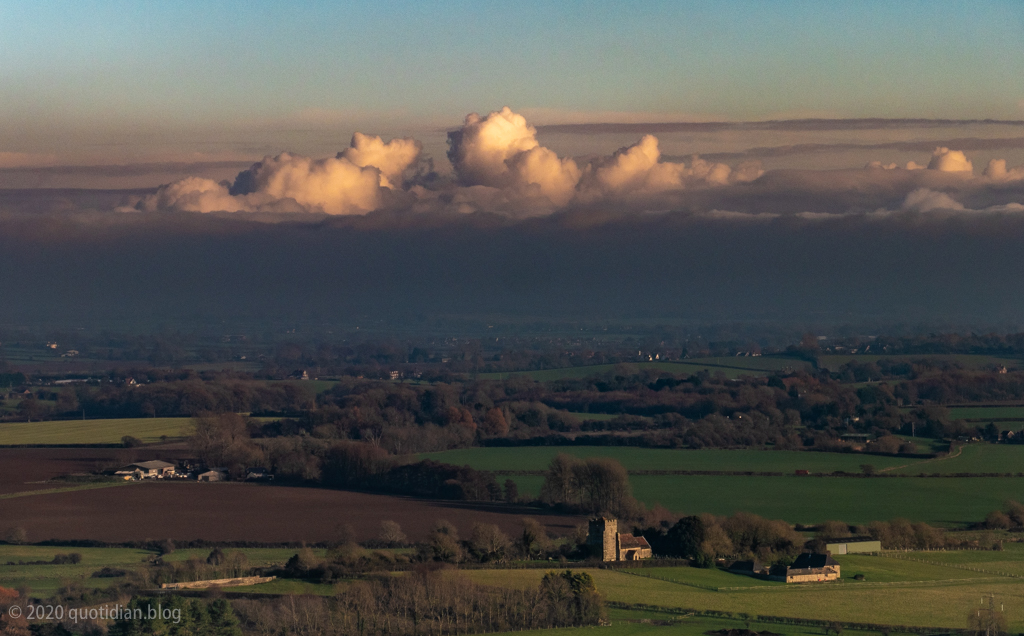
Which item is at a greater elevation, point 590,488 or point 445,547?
point 445,547

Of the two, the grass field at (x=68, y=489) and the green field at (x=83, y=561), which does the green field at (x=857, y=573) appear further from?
the grass field at (x=68, y=489)


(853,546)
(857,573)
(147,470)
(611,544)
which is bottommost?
(147,470)

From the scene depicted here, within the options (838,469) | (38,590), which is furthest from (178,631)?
(838,469)

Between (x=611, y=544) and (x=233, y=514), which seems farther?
(x=233, y=514)

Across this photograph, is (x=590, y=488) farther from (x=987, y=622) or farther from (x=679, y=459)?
(x=987, y=622)

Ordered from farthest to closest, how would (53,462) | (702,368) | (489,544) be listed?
(702,368), (53,462), (489,544)

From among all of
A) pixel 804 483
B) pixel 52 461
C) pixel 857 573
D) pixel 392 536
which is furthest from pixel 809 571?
pixel 52 461

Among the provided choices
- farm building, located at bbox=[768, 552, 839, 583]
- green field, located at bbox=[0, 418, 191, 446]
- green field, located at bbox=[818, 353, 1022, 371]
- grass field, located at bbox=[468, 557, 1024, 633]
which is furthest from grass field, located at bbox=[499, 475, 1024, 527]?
green field, located at bbox=[818, 353, 1022, 371]

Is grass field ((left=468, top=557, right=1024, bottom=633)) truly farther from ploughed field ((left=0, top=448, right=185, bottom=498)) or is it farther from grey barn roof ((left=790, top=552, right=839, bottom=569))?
ploughed field ((left=0, top=448, right=185, bottom=498))
